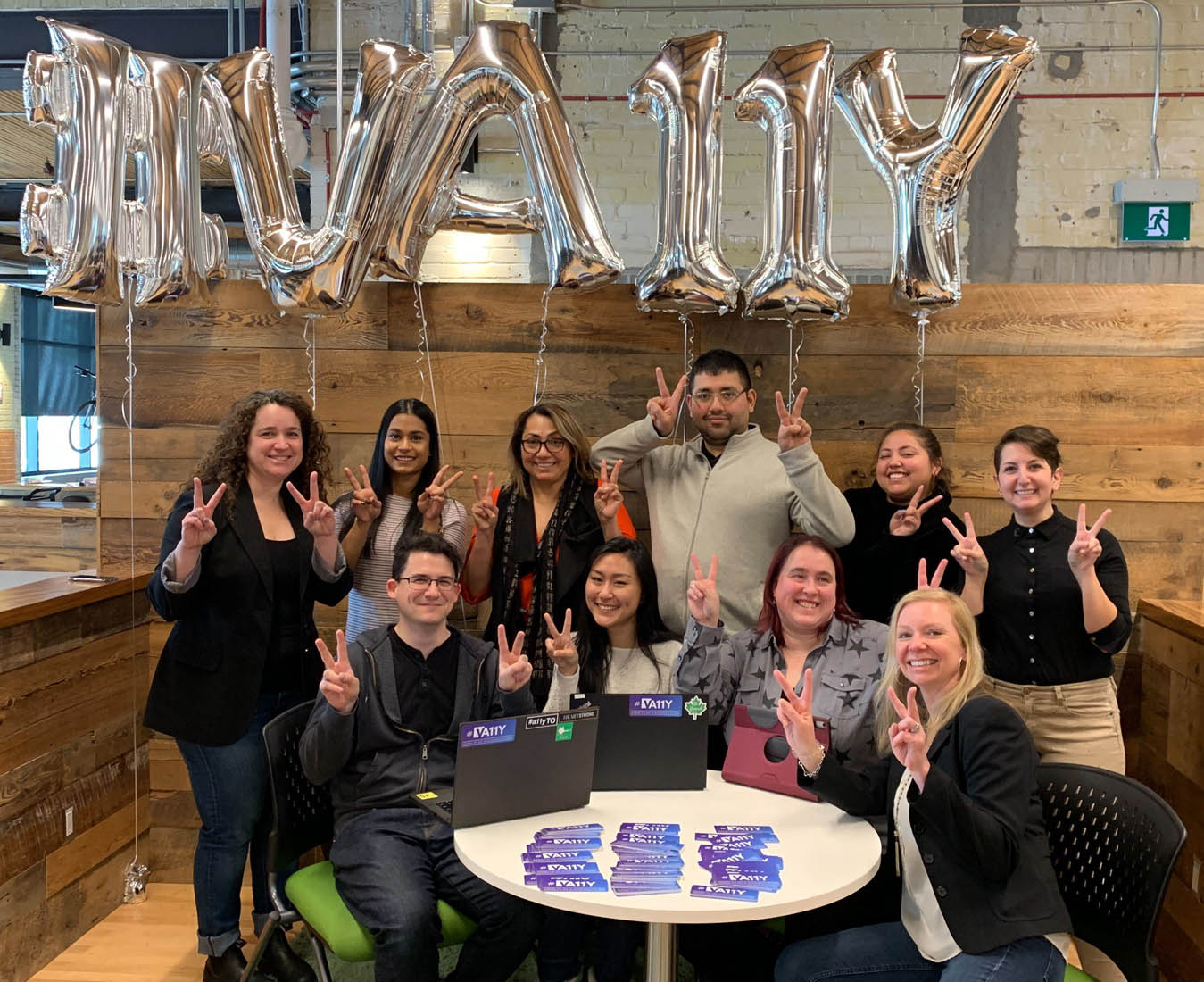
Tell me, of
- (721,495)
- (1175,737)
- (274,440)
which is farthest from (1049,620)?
(274,440)

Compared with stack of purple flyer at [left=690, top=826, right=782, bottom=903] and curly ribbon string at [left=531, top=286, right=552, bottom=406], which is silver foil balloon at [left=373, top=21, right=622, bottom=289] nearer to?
curly ribbon string at [left=531, top=286, right=552, bottom=406]

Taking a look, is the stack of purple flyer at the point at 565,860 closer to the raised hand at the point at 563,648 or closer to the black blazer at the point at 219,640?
the raised hand at the point at 563,648

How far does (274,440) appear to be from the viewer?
2.69 meters

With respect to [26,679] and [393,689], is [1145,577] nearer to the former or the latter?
[393,689]

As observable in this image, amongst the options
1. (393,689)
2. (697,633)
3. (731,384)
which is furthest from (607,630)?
(731,384)

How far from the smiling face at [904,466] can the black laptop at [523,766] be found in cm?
112

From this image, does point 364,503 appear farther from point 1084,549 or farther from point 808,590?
point 1084,549

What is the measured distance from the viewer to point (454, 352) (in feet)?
10.8

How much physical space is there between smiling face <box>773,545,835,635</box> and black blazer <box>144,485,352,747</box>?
128 cm

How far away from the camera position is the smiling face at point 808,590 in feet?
7.75

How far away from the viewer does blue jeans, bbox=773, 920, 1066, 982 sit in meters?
1.85

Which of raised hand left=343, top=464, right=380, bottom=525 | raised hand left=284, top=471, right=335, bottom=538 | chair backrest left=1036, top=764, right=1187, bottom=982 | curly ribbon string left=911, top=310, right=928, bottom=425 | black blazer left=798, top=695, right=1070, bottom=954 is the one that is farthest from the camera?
curly ribbon string left=911, top=310, right=928, bottom=425

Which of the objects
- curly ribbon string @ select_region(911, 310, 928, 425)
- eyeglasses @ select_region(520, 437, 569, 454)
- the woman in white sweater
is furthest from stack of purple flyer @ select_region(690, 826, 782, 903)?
curly ribbon string @ select_region(911, 310, 928, 425)

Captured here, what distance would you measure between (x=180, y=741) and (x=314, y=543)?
0.60 metres
